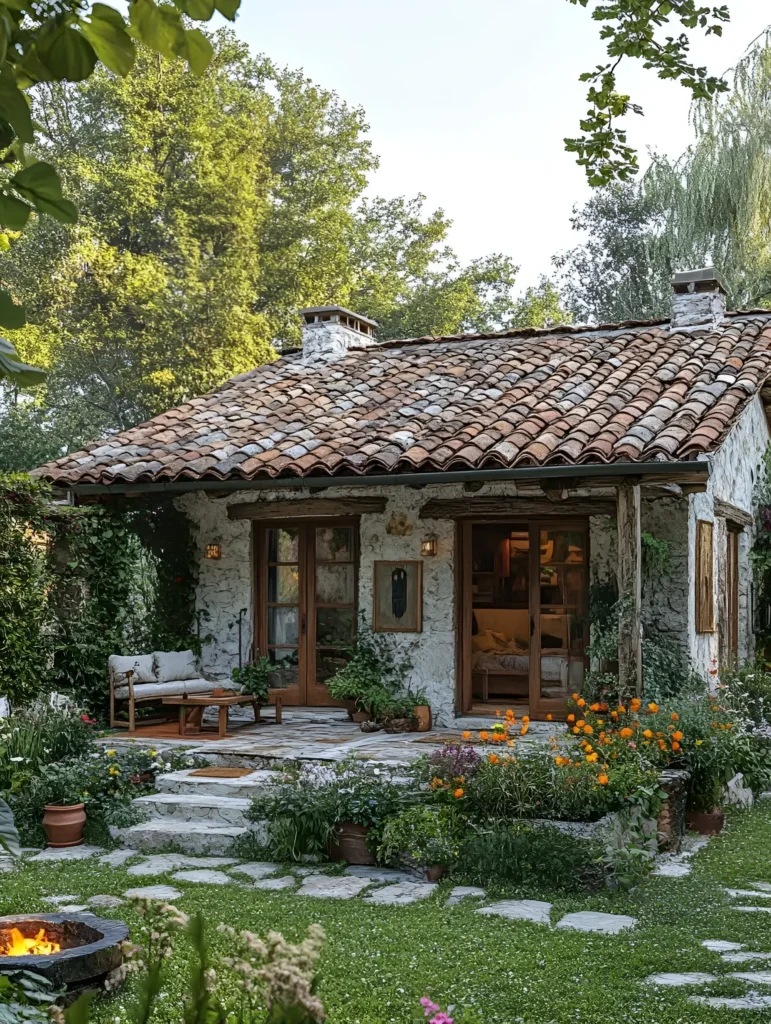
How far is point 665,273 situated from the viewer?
835 inches

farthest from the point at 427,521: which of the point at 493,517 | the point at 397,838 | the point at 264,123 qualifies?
the point at 264,123

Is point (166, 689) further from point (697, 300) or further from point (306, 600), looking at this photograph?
point (697, 300)

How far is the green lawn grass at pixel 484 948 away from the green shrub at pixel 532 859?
17 centimetres

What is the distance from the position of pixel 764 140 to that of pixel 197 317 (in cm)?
1061

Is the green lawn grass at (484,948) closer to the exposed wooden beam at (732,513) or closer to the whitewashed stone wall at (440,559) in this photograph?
the whitewashed stone wall at (440,559)

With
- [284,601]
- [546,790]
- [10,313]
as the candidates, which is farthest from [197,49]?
[284,601]

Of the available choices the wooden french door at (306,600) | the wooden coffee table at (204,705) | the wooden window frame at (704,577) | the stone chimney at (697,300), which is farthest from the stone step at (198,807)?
the stone chimney at (697,300)

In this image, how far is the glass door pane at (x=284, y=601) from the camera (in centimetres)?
1102

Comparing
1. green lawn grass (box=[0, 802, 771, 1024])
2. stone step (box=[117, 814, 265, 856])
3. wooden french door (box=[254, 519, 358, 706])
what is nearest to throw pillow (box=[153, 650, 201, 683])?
wooden french door (box=[254, 519, 358, 706])

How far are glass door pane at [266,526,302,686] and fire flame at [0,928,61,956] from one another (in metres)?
6.69

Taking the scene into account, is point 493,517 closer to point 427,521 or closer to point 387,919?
point 427,521

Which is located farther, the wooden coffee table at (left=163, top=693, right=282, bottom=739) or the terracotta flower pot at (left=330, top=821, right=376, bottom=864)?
the wooden coffee table at (left=163, top=693, right=282, bottom=739)

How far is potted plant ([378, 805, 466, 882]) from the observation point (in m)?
6.25

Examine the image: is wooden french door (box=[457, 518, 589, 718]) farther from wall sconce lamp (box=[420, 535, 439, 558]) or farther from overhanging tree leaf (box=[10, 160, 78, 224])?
overhanging tree leaf (box=[10, 160, 78, 224])
